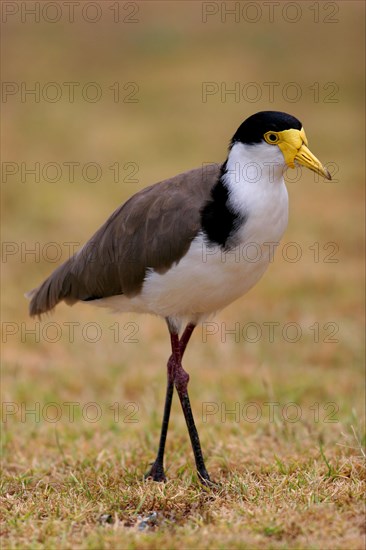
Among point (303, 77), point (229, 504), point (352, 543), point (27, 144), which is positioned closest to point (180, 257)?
point (229, 504)

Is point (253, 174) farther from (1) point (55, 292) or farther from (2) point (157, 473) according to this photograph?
(2) point (157, 473)

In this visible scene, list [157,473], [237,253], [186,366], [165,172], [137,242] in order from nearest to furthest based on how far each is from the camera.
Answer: [237,253]
[137,242]
[157,473]
[186,366]
[165,172]

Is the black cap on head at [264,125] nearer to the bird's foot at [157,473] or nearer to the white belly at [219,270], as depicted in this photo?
the white belly at [219,270]

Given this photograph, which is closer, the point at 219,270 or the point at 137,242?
the point at 219,270

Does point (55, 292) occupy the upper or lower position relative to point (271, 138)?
lower

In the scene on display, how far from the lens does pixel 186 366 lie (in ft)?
22.4

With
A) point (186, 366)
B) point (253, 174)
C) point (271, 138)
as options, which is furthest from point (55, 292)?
point (186, 366)

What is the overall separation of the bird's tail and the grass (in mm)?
774

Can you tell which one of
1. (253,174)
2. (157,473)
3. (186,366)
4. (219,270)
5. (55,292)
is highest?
(253,174)

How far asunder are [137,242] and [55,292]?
696 millimetres

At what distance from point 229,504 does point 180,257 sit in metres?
1.08

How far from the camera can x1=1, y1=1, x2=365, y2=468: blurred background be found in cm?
650

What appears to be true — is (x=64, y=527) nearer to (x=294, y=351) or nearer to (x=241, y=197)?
(x=241, y=197)

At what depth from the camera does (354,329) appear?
7414 mm
